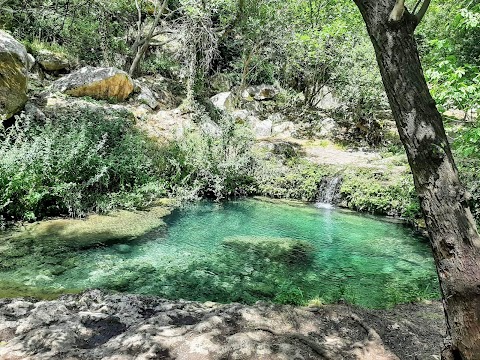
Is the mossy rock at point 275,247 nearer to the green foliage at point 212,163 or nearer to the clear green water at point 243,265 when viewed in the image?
the clear green water at point 243,265

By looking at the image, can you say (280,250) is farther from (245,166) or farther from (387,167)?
(387,167)

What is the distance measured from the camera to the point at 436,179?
2145mm

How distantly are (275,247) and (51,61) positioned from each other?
1130 cm

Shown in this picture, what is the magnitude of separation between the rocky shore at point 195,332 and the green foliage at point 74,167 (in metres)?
3.89

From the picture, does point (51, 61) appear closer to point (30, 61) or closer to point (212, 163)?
point (30, 61)

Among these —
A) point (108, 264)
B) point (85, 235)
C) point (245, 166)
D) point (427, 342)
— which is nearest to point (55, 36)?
point (245, 166)

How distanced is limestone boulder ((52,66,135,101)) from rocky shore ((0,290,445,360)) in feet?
32.2

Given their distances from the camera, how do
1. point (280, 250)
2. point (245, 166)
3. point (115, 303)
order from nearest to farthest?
point (115, 303) < point (280, 250) < point (245, 166)

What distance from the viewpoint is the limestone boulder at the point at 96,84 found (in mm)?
11836

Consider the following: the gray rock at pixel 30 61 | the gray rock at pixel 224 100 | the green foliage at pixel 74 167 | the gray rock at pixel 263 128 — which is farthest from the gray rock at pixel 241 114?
the gray rock at pixel 30 61

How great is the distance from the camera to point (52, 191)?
→ 24.2ft

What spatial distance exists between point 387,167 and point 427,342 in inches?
410

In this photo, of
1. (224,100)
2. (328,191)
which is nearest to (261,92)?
(224,100)

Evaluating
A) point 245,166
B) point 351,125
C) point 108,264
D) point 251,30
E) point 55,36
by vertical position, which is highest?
point 251,30
